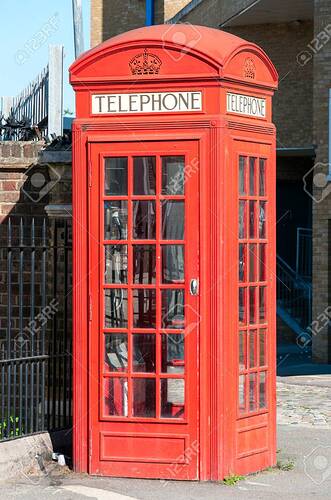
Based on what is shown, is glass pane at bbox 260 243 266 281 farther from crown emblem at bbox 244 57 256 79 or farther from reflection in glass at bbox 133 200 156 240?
crown emblem at bbox 244 57 256 79

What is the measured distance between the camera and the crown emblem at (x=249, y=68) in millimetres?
8352

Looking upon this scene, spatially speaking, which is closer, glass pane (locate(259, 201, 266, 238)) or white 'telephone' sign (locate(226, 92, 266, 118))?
white 'telephone' sign (locate(226, 92, 266, 118))

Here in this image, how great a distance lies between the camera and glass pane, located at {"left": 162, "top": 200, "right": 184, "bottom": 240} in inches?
318

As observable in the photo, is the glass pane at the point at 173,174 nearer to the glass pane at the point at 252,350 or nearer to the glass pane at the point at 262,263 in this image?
the glass pane at the point at 262,263

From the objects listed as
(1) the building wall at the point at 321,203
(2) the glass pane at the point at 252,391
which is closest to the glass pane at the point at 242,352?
(2) the glass pane at the point at 252,391

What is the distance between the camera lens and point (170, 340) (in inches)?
318

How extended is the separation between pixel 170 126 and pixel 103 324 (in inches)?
65.0

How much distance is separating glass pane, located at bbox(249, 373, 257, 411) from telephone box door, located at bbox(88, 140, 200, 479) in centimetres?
58

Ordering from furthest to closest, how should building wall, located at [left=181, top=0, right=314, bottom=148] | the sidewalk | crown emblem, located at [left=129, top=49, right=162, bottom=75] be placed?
building wall, located at [left=181, top=0, right=314, bottom=148] < crown emblem, located at [left=129, top=49, right=162, bottom=75] < the sidewalk

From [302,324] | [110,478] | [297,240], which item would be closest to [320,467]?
[110,478]

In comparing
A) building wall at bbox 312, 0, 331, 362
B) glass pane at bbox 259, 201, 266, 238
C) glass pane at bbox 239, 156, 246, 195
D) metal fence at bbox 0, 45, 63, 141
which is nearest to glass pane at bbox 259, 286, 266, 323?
glass pane at bbox 259, 201, 266, 238

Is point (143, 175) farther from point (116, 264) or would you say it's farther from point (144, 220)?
point (116, 264)

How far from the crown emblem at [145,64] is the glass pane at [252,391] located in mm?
2560

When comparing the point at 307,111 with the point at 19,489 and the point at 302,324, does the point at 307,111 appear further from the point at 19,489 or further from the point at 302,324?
the point at 19,489
